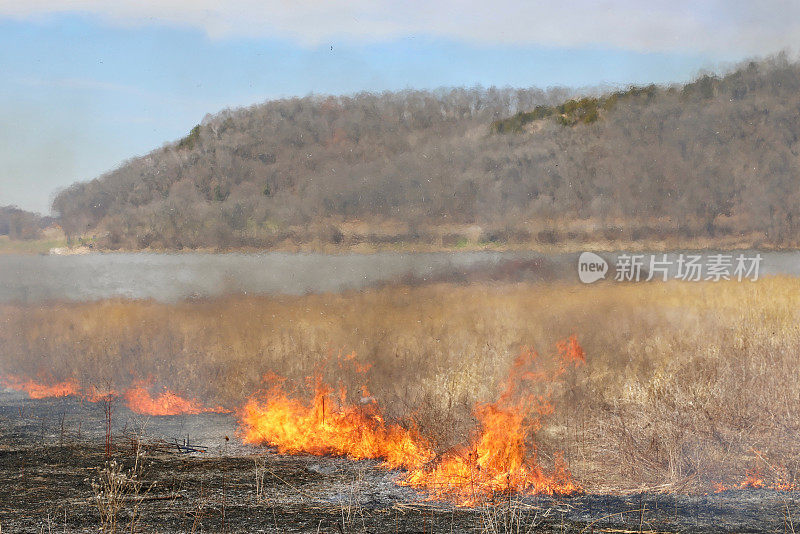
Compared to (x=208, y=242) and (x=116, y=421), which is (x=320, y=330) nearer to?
(x=208, y=242)

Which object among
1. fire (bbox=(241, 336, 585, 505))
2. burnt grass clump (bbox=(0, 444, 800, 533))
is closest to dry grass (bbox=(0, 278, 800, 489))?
fire (bbox=(241, 336, 585, 505))

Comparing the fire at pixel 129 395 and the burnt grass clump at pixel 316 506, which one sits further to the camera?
the fire at pixel 129 395

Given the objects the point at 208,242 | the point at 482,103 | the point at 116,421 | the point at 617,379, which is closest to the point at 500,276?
the point at 617,379

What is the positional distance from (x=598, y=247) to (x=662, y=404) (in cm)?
915

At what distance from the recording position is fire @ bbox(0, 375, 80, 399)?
79.5ft

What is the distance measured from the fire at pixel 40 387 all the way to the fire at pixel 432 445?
6061mm

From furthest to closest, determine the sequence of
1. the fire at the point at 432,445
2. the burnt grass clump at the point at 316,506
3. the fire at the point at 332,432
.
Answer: the fire at the point at 332,432
the fire at the point at 432,445
the burnt grass clump at the point at 316,506

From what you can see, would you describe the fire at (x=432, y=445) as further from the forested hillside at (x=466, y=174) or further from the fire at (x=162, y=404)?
the forested hillside at (x=466, y=174)

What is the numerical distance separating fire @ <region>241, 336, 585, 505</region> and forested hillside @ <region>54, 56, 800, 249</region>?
4.85 metres

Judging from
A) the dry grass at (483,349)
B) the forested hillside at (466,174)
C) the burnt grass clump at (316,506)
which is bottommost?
the burnt grass clump at (316,506)

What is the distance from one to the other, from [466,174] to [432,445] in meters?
13.0

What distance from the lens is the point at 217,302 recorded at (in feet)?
79.7

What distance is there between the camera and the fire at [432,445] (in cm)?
1412

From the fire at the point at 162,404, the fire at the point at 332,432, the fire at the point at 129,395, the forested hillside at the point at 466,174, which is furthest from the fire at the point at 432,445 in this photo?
the forested hillside at the point at 466,174
